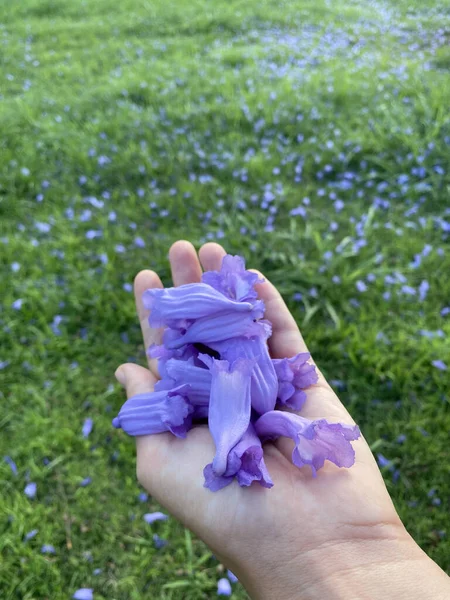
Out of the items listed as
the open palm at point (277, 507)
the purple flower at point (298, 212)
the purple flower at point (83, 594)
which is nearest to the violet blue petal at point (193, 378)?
the open palm at point (277, 507)

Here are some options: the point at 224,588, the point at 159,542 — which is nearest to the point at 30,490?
the point at 159,542

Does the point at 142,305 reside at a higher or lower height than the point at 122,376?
higher

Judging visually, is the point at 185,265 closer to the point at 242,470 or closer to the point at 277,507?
the point at 242,470

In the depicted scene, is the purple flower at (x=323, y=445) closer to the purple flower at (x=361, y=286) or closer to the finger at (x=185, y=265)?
the finger at (x=185, y=265)

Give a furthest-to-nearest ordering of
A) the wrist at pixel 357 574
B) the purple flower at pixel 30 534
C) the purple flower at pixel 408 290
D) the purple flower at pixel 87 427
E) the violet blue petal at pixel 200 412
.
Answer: the purple flower at pixel 408 290
the purple flower at pixel 87 427
the purple flower at pixel 30 534
the violet blue petal at pixel 200 412
the wrist at pixel 357 574

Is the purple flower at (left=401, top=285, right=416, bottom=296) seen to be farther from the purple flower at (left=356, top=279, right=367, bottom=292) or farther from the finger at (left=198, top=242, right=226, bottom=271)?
the finger at (left=198, top=242, right=226, bottom=271)
